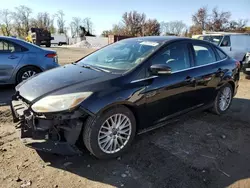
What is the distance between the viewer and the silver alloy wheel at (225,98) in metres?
4.95

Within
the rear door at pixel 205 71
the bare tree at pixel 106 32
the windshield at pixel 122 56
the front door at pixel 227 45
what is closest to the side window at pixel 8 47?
the windshield at pixel 122 56

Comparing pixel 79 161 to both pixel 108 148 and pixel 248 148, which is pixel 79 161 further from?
pixel 248 148

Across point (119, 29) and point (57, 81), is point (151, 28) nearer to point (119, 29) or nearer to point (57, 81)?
point (119, 29)

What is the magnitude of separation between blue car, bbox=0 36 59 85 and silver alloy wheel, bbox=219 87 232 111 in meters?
4.63

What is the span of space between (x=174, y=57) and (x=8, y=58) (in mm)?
4483

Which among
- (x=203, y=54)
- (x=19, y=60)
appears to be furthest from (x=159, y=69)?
(x=19, y=60)

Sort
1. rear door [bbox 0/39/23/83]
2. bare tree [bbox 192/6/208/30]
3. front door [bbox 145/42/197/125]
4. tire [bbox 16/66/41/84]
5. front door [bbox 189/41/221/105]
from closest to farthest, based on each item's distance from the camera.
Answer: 1. front door [bbox 145/42/197/125]
2. front door [bbox 189/41/221/105]
3. rear door [bbox 0/39/23/83]
4. tire [bbox 16/66/41/84]
5. bare tree [bbox 192/6/208/30]

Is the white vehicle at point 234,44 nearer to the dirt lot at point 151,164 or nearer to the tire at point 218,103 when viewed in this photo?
the tire at point 218,103

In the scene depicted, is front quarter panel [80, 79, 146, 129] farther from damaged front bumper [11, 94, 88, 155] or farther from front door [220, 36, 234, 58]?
front door [220, 36, 234, 58]

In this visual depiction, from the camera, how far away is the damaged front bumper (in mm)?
2732

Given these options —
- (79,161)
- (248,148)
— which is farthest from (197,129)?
(79,161)

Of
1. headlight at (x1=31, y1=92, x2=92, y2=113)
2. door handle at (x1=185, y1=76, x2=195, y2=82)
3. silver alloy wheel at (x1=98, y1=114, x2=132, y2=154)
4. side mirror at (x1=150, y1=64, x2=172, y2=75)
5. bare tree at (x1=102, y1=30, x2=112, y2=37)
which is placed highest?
bare tree at (x1=102, y1=30, x2=112, y2=37)

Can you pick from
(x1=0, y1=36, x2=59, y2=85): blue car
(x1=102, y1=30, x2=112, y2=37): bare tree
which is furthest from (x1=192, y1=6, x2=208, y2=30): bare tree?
(x1=0, y1=36, x2=59, y2=85): blue car

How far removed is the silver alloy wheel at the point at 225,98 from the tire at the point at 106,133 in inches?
98.8
